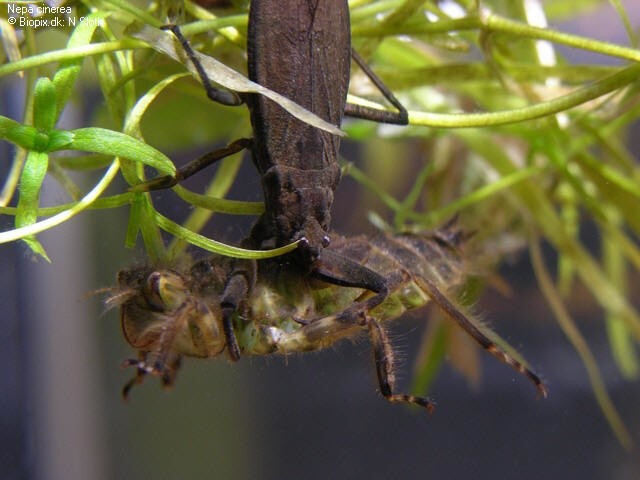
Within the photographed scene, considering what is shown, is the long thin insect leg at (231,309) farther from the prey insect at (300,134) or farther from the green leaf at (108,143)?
the green leaf at (108,143)

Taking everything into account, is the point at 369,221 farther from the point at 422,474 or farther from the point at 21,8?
the point at 21,8

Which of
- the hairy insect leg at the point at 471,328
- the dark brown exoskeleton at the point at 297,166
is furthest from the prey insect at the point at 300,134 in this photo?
the hairy insect leg at the point at 471,328

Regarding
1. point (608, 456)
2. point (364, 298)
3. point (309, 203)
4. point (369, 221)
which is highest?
point (309, 203)

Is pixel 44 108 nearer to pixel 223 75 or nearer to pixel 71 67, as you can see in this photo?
pixel 71 67

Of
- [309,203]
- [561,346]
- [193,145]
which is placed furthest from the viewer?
[561,346]

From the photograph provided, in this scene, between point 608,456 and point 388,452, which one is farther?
point 608,456

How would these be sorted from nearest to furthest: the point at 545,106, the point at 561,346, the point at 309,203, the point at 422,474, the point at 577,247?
the point at 309,203 < the point at 545,106 < the point at 422,474 < the point at 577,247 < the point at 561,346

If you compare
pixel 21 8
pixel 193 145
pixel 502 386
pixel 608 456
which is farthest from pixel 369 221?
pixel 608 456

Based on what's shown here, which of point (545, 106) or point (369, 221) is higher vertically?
point (545, 106)
